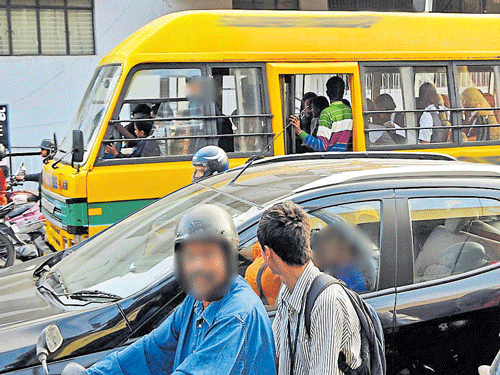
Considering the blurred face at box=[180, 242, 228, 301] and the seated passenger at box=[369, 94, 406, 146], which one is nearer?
the blurred face at box=[180, 242, 228, 301]

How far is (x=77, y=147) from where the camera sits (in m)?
6.47

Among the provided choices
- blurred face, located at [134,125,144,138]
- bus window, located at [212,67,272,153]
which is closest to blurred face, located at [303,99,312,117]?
bus window, located at [212,67,272,153]

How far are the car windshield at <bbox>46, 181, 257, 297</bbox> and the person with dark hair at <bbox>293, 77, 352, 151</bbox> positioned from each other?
11.5ft

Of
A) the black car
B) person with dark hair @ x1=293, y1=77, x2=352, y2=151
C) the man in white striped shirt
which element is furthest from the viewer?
person with dark hair @ x1=293, y1=77, x2=352, y2=151

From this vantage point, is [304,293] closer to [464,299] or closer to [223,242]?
[223,242]

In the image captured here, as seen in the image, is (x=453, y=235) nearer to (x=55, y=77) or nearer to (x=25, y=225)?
(x=25, y=225)

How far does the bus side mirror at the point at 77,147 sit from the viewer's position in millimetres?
6426

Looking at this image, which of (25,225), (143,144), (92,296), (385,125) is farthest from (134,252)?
(25,225)

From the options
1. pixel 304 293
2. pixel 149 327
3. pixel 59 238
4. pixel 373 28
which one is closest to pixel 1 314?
pixel 149 327

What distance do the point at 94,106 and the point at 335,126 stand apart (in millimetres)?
2549

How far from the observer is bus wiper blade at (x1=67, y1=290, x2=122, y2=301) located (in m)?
3.13

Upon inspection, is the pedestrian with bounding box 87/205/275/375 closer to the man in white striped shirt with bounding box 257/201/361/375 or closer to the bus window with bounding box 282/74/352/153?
the man in white striped shirt with bounding box 257/201/361/375

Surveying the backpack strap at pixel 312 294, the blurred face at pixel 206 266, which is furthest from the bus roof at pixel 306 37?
the blurred face at pixel 206 266

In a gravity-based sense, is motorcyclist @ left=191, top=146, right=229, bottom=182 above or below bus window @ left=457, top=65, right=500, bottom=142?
below
